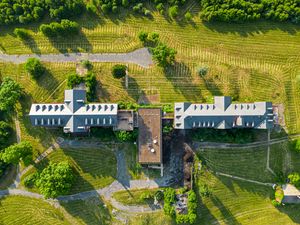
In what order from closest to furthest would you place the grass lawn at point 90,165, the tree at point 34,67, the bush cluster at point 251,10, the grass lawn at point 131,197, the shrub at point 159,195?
the bush cluster at point 251,10
the tree at point 34,67
the shrub at point 159,195
the grass lawn at point 131,197
the grass lawn at point 90,165

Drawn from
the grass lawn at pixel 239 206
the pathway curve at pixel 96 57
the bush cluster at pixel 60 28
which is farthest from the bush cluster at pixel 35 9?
the grass lawn at pixel 239 206

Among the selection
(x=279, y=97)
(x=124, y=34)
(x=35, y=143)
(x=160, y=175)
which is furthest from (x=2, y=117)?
(x=279, y=97)

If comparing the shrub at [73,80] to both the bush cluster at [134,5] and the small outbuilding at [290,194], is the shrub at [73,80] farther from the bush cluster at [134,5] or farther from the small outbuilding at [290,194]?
the small outbuilding at [290,194]

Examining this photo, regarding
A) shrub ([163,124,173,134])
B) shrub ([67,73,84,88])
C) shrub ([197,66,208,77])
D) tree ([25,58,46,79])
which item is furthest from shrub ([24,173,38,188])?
shrub ([197,66,208,77])

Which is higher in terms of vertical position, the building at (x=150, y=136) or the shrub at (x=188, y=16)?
the shrub at (x=188, y=16)

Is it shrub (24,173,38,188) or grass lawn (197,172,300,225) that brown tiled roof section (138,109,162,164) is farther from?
shrub (24,173,38,188)

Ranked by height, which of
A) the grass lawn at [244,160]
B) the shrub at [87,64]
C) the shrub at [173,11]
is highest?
the shrub at [173,11]
